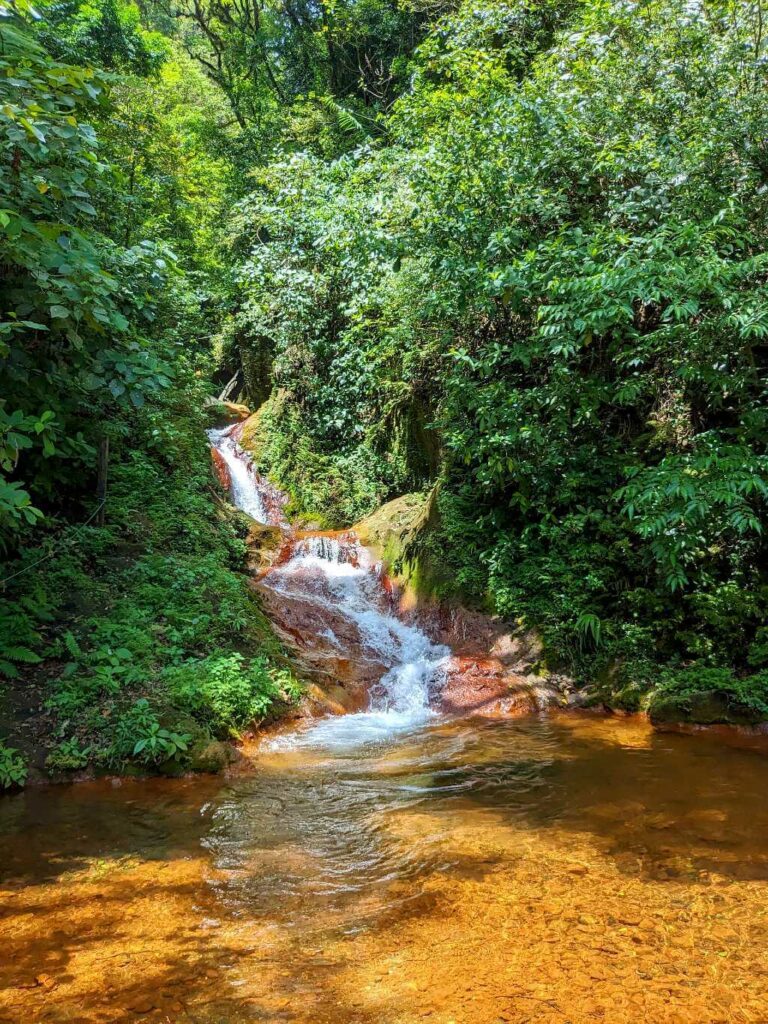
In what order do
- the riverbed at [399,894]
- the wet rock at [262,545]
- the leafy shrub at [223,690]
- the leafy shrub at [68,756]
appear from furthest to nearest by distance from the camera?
the wet rock at [262,545]
the leafy shrub at [223,690]
the leafy shrub at [68,756]
the riverbed at [399,894]

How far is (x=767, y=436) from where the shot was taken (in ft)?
21.7

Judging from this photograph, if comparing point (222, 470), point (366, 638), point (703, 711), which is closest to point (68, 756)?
point (366, 638)

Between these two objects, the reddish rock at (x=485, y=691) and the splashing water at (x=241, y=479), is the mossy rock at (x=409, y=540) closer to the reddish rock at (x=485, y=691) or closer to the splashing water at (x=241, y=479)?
the reddish rock at (x=485, y=691)

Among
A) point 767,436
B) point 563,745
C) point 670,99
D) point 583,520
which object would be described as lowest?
point 563,745

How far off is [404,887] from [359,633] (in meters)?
6.29

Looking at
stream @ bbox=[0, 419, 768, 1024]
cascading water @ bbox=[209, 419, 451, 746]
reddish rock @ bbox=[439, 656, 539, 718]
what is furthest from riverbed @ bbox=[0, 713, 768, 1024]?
reddish rock @ bbox=[439, 656, 539, 718]

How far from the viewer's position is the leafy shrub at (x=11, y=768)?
5102 millimetres

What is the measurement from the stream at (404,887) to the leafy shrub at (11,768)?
0.25 m

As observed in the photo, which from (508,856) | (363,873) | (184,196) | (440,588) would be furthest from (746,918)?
(184,196)

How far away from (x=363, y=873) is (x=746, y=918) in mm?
2064

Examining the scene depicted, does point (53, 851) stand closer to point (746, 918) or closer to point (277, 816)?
point (277, 816)

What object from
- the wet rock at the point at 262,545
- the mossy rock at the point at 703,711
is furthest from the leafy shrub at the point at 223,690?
the wet rock at the point at 262,545

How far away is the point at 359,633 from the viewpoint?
988 centimetres

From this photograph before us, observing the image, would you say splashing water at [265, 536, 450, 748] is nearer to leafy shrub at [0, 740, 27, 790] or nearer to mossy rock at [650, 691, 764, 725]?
leafy shrub at [0, 740, 27, 790]
